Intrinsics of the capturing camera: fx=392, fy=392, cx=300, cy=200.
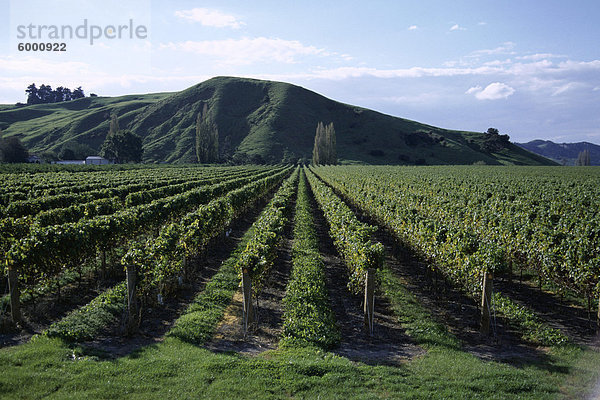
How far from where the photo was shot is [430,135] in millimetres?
164750

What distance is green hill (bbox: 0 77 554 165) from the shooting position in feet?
475

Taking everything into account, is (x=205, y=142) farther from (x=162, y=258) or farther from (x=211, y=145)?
(x=162, y=258)

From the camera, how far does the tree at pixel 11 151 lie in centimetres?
9338

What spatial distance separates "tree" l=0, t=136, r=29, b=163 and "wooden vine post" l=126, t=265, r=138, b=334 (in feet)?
351

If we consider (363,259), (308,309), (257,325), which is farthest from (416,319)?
(257,325)

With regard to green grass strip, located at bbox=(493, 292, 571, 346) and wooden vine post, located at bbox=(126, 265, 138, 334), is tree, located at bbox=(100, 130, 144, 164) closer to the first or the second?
wooden vine post, located at bbox=(126, 265, 138, 334)

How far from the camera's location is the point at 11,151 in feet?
309

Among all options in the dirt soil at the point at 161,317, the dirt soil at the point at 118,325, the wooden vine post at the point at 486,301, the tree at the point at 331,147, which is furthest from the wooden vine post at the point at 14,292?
the tree at the point at 331,147

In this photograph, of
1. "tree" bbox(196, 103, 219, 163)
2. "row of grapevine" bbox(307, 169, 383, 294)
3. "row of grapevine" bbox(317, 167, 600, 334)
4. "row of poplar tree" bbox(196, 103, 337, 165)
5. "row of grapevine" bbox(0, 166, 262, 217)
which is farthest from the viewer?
"row of poplar tree" bbox(196, 103, 337, 165)

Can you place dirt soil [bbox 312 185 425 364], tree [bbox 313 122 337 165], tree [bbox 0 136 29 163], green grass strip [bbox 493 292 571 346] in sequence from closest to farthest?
dirt soil [bbox 312 185 425 364] → green grass strip [bbox 493 292 571 346] → tree [bbox 0 136 29 163] → tree [bbox 313 122 337 165]

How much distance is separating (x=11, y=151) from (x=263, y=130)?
8397 cm

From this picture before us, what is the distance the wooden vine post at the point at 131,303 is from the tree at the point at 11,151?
4211 inches

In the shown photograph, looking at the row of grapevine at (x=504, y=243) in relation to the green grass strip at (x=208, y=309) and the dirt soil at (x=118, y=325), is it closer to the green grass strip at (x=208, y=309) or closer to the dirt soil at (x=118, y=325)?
the green grass strip at (x=208, y=309)

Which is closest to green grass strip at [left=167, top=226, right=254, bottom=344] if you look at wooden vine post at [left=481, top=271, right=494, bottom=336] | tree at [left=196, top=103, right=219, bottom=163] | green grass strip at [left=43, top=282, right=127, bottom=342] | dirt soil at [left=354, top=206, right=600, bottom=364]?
green grass strip at [left=43, top=282, right=127, bottom=342]
